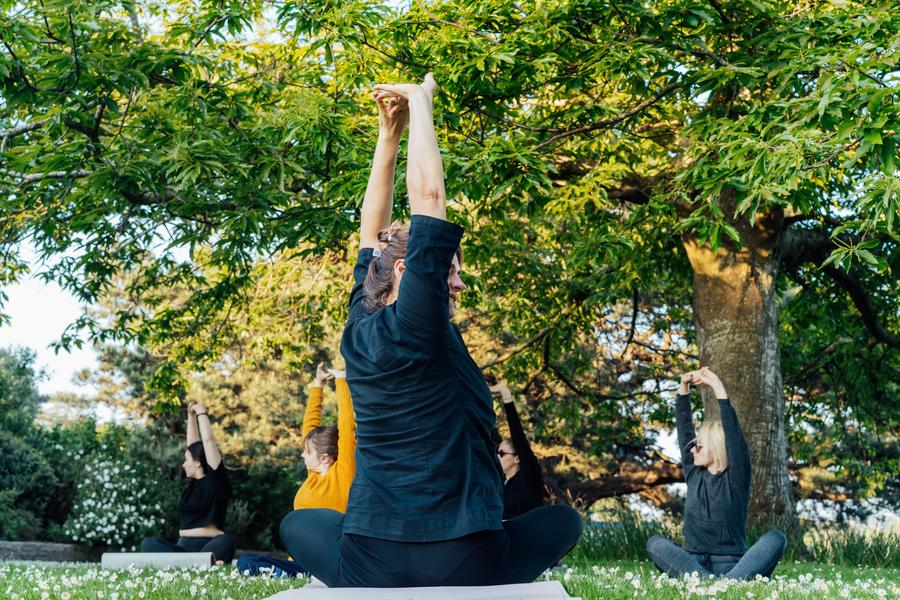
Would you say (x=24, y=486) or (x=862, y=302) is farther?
(x=24, y=486)

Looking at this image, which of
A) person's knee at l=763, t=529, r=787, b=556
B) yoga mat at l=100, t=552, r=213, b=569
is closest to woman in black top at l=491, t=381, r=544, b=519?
person's knee at l=763, t=529, r=787, b=556

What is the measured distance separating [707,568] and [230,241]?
244 inches

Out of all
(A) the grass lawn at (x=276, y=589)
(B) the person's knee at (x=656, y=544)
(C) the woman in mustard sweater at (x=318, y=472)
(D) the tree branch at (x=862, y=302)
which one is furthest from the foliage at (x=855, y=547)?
(C) the woman in mustard sweater at (x=318, y=472)

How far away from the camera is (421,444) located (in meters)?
2.70

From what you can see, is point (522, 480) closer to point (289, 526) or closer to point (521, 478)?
point (521, 478)

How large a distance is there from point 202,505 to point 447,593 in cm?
946

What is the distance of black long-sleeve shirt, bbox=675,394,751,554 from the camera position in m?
6.68

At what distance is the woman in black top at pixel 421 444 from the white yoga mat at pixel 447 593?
15 centimetres

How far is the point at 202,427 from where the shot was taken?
32.3 feet

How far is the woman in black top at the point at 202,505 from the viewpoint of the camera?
35.2 ft

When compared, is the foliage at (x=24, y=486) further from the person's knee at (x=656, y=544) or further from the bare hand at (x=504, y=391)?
the person's knee at (x=656, y=544)

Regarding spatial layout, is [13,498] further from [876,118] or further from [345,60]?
[876,118]


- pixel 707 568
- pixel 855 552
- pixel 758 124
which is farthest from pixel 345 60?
pixel 855 552

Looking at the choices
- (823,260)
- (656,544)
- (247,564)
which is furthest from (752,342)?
(247,564)
